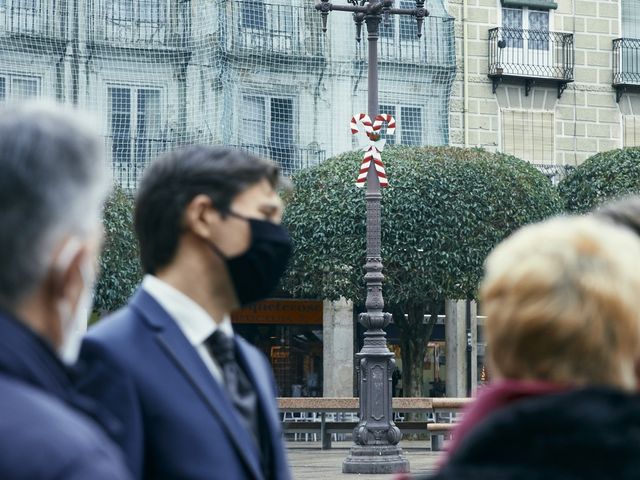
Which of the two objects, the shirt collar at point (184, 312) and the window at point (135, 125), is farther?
the window at point (135, 125)

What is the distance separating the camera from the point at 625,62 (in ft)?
124

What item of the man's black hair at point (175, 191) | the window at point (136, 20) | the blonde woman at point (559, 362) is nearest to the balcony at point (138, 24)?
the window at point (136, 20)

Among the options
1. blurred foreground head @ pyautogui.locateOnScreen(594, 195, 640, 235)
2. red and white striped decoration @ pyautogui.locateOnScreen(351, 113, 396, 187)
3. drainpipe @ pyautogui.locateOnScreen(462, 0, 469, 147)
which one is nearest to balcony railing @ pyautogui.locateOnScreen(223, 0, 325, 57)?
drainpipe @ pyautogui.locateOnScreen(462, 0, 469, 147)

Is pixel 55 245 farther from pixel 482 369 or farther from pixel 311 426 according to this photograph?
pixel 482 369

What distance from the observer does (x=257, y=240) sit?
3867mm

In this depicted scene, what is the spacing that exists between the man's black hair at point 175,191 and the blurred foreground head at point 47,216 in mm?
1356

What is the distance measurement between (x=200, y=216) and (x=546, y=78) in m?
33.3

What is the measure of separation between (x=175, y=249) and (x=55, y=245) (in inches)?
58.6

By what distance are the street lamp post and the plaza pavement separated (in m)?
0.34

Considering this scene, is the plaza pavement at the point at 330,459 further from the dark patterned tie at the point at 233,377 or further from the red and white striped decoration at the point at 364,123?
the dark patterned tie at the point at 233,377

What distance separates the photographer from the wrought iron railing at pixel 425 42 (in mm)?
35688

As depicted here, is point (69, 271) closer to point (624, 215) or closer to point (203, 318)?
point (203, 318)

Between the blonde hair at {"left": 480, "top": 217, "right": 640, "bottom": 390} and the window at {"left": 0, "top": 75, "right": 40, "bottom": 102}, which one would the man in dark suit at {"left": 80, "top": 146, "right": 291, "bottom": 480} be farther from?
the window at {"left": 0, "top": 75, "right": 40, "bottom": 102}

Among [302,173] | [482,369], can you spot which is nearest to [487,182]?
[302,173]
